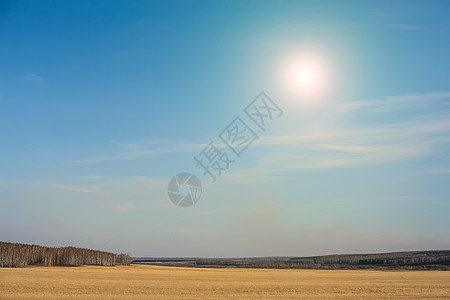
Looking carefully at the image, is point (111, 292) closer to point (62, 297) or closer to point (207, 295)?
point (62, 297)

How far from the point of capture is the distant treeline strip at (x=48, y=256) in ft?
273

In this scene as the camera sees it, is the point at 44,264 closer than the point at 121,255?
Yes

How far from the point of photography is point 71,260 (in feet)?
355

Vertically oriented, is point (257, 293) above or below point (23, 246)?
below

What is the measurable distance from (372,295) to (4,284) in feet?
122

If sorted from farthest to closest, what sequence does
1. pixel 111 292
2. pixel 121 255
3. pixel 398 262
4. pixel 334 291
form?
pixel 398 262
pixel 121 255
pixel 334 291
pixel 111 292

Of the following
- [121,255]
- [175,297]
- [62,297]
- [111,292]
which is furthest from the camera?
[121,255]

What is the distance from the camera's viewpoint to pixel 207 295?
1545 inches

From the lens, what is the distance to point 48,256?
100188 millimetres

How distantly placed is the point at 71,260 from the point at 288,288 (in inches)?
3085

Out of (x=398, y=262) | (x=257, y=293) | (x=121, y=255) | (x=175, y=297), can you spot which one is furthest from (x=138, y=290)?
(x=398, y=262)

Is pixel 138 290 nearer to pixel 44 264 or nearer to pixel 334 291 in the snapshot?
pixel 334 291

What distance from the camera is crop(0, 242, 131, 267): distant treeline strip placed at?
273ft

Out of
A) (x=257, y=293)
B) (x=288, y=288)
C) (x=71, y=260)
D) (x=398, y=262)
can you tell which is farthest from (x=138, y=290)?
(x=398, y=262)
